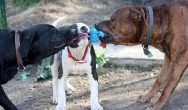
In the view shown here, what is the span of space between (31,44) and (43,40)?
144mm

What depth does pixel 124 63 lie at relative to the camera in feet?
23.7

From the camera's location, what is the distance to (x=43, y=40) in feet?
16.3

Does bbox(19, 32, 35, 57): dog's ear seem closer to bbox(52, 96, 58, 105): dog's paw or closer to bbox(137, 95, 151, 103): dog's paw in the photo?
bbox(52, 96, 58, 105): dog's paw

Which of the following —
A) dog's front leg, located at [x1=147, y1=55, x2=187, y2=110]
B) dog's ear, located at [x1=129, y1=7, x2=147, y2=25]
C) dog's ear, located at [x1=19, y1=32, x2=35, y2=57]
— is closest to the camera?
dog's ear, located at [x1=19, y1=32, x2=35, y2=57]

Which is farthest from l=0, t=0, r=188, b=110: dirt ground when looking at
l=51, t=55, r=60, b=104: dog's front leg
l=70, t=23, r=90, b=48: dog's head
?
l=70, t=23, r=90, b=48: dog's head

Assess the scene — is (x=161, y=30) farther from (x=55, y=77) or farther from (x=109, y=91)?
(x=55, y=77)

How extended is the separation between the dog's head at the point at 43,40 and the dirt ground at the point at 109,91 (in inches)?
43.6

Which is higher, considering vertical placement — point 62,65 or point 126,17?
point 126,17

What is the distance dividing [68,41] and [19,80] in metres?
2.27

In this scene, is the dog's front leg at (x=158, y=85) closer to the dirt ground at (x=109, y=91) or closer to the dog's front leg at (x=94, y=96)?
the dirt ground at (x=109, y=91)

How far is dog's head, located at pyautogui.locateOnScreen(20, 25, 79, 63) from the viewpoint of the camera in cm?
492

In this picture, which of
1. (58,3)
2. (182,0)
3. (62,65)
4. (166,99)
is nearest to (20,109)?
(62,65)

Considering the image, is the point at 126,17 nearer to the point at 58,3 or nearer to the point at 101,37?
the point at 101,37

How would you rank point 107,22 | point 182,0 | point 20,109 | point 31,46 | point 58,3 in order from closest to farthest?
point 31,46 < point 107,22 < point 182,0 < point 20,109 < point 58,3
